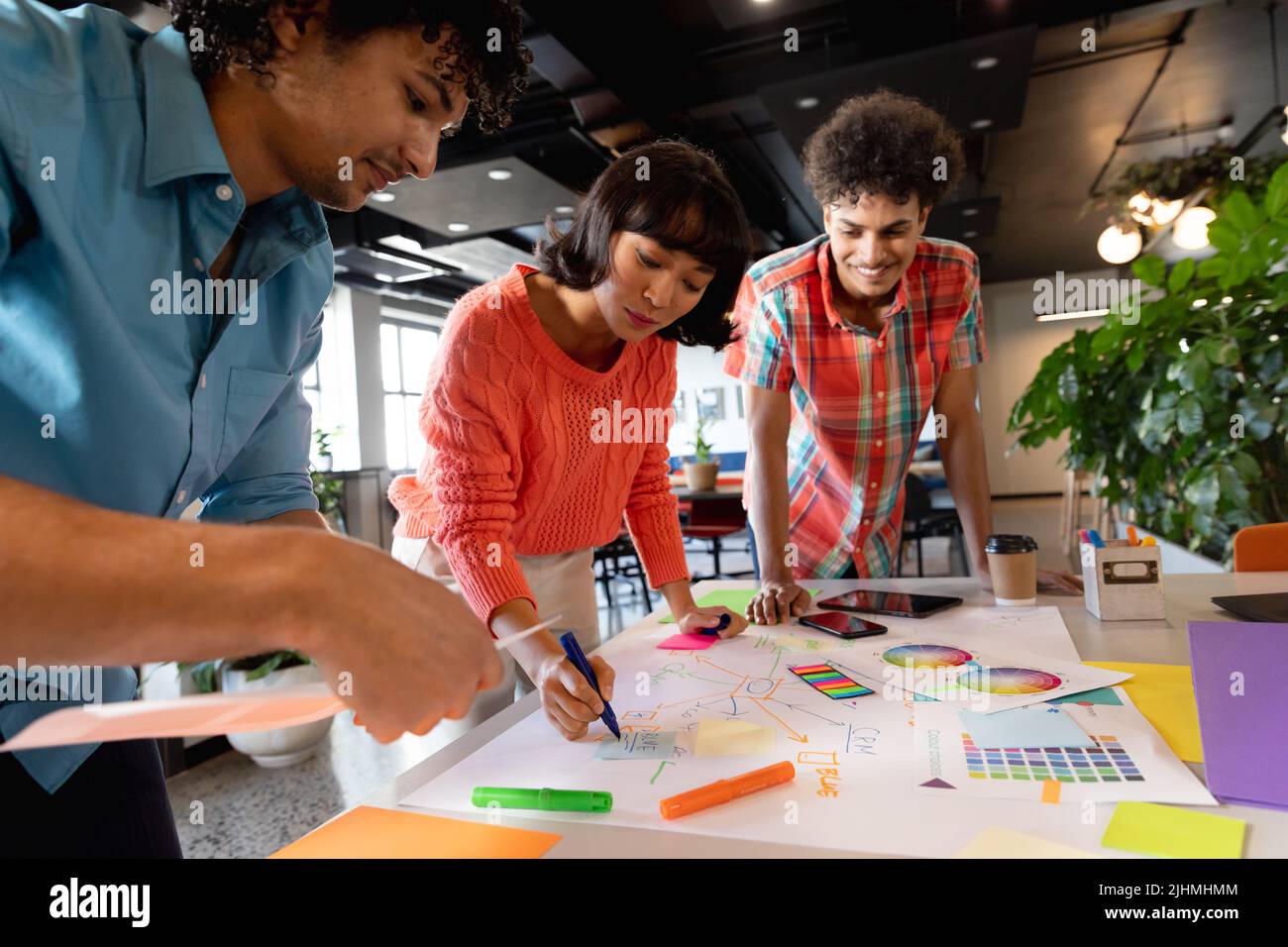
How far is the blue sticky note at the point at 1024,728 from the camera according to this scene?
83 cm

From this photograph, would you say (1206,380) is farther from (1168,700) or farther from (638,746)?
(638,746)

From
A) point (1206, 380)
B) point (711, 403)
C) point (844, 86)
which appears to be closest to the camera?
point (1206, 380)

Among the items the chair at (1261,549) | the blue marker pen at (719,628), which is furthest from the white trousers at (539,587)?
the chair at (1261,549)

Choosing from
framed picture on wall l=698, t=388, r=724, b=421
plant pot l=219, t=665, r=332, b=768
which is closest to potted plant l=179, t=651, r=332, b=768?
plant pot l=219, t=665, r=332, b=768

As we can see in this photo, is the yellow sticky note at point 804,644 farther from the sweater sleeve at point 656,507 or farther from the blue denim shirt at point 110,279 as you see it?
the blue denim shirt at point 110,279

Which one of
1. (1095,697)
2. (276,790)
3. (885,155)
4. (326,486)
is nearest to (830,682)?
(1095,697)

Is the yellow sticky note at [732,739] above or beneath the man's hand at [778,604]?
beneath

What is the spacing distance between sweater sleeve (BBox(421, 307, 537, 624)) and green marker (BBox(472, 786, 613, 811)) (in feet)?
1.36

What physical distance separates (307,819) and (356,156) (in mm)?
2470

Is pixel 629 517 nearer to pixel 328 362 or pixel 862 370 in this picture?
pixel 862 370

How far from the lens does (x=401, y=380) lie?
416 inches

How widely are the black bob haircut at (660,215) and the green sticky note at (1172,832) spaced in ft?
3.13

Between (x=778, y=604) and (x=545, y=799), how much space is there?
0.80m
